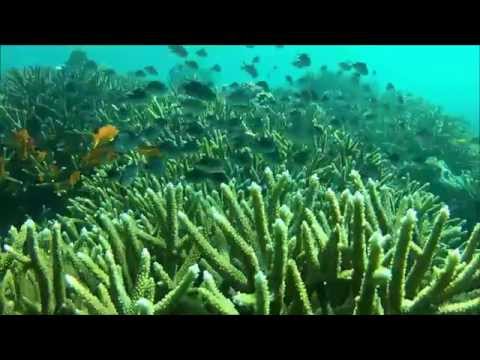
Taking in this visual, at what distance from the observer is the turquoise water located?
184ft

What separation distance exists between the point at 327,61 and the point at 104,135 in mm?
101970

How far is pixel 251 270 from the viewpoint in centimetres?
270

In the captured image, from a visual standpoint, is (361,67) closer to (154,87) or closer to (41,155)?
(154,87)

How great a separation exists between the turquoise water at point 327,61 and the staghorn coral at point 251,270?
37333 millimetres

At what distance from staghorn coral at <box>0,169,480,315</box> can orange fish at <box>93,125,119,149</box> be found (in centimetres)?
358

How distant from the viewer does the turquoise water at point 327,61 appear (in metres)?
56.0

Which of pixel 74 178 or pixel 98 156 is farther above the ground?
pixel 98 156

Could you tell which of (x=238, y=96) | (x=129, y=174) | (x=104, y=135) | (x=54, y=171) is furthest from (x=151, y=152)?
(x=238, y=96)

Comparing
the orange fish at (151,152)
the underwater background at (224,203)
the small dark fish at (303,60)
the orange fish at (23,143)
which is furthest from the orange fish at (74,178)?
the small dark fish at (303,60)

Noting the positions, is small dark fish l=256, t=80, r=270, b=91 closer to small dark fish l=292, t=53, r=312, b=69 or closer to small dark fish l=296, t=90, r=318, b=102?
small dark fish l=292, t=53, r=312, b=69

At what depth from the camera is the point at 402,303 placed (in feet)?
7.63

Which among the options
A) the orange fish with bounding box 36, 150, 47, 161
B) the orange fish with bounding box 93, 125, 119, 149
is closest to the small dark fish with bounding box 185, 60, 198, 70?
the orange fish with bounding box 93, 125, 119, 149

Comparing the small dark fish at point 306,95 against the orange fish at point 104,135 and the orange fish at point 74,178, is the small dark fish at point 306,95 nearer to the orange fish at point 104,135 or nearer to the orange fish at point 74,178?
the orange fish at point 104,135
